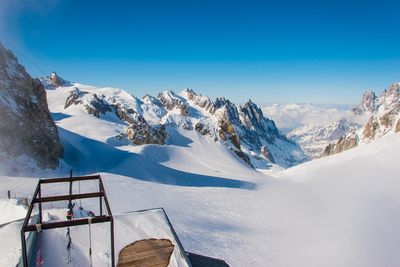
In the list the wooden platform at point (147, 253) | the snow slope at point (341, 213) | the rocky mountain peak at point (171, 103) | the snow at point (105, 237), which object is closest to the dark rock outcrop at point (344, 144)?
the rocky mountain peak at point (171, 103)

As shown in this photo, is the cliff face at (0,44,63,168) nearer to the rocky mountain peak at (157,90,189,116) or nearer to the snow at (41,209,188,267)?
the snow at (41,209,188,267)

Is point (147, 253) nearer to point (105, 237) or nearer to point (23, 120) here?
point (105, 237)

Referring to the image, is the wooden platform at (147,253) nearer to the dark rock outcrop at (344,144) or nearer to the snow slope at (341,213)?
the snow slope at (341,213)

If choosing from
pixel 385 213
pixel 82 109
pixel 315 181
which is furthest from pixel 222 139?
pixel 385 213

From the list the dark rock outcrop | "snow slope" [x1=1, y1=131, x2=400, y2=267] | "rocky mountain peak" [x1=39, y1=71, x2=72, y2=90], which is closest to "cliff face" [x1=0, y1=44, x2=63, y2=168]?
"snow slope" [x1=1, y1=131, x2=400, y2=267]

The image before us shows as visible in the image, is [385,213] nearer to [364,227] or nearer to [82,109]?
[364,227]

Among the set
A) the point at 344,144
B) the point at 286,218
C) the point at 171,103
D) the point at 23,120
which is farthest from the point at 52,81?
the point at 344,144
